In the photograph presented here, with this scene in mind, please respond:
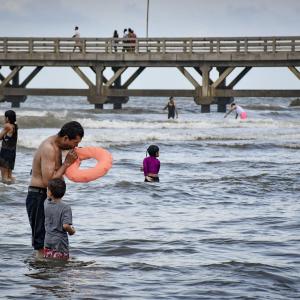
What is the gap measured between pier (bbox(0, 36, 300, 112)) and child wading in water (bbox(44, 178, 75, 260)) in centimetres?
2981

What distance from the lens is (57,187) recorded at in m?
7.77

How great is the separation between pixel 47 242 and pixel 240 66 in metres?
31.2

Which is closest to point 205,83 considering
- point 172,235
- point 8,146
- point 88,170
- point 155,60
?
point 155,60

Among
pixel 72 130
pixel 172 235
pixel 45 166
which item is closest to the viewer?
pixel 72 130

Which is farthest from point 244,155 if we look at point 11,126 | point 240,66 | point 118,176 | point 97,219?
point 240,66

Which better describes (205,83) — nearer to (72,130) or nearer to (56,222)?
(56,222)

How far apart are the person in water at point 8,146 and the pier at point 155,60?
78.4 feet

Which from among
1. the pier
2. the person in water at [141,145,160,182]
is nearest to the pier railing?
the pier

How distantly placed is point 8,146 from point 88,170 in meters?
6.21

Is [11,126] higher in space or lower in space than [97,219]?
higher

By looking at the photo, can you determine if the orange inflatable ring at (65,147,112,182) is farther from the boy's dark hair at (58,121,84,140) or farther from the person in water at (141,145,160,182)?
the person in water at (141,145,160,182)

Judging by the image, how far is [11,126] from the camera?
539 inches

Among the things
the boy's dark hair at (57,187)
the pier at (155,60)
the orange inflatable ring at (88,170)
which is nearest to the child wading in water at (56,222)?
the boy's dark hair at (57,187)

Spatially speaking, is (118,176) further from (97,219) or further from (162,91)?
(162,91)
